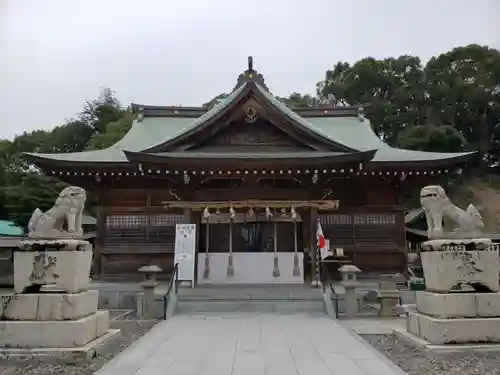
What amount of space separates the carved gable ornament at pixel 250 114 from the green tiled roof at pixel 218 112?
613mm

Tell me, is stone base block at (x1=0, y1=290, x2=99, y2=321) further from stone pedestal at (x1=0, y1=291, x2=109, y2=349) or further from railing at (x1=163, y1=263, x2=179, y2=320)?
railing at (x1=163, y1=263, x2=179, y2=320)

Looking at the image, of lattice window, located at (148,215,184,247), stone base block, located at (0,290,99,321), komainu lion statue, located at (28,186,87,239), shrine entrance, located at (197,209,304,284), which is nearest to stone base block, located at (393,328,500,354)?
stone base block, located at (0,290,99,321)

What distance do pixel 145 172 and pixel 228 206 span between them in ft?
9.59

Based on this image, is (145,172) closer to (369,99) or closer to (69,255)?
(69,255)

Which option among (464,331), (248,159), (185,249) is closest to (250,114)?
(248,159)

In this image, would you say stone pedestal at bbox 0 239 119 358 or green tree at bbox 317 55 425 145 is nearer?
stone pedestal at bbox 0 239 119 358

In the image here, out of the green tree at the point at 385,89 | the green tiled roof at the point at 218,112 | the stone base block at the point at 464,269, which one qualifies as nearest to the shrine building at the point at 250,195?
the green tiled roof at the point at 218,112

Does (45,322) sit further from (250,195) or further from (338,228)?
(338,228)

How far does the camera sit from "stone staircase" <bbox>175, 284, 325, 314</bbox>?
11.8 meters

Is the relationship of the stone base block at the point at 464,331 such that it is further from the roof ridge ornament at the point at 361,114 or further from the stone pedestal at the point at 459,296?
the roof ridge ornament at the point at 361,114

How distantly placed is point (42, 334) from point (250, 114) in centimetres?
1067

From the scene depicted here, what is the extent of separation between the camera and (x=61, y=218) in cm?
763

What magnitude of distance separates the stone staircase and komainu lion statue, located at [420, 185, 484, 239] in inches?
198

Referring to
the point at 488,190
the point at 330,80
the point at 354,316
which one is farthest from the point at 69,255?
the point at 330,80
